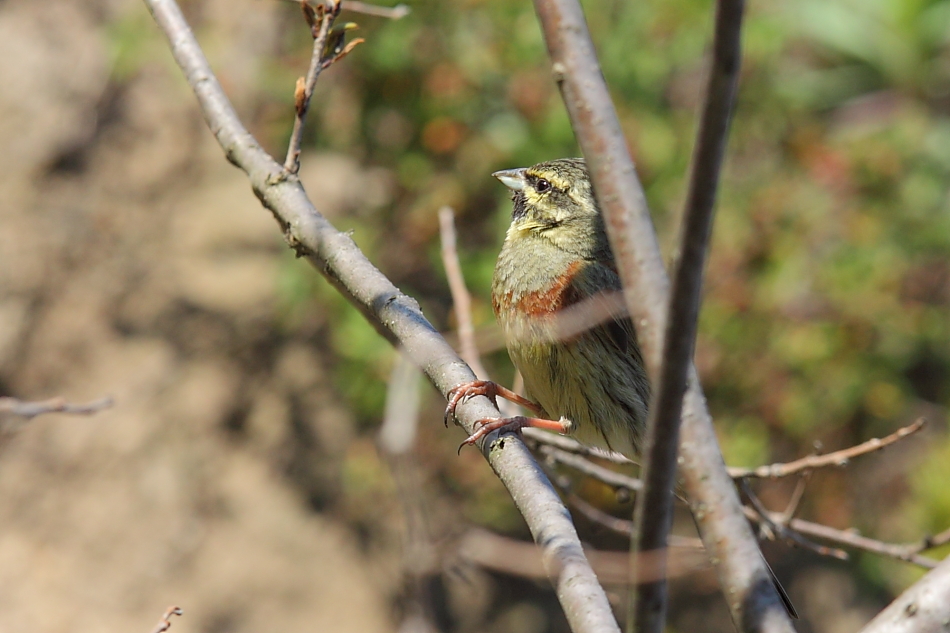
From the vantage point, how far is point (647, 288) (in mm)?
1374

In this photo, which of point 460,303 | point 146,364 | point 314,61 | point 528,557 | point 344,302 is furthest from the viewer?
point 146,364

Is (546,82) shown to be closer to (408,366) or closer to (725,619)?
(408,366)


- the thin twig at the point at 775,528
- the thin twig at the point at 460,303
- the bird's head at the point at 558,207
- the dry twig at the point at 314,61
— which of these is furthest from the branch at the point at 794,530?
the dry twig at the point at 314,61

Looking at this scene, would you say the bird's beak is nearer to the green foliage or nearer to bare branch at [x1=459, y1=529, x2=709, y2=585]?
the green foliage

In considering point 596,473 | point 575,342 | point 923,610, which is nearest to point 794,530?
point 596,473

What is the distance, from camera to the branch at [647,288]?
133 cm

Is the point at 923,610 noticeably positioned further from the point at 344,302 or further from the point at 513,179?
the point at 344,302

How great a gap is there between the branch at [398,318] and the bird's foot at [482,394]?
2 centimetres

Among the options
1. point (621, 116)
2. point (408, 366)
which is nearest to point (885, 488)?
point (621, 116)

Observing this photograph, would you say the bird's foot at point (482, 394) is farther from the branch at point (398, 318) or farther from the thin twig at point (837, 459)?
the thin twig at point (837, 459)

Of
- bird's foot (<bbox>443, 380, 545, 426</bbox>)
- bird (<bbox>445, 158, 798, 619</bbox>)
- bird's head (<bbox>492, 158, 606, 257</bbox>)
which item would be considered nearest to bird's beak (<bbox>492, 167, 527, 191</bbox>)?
bird's head (<bbox>492, 158, 606, 257</bbox>)

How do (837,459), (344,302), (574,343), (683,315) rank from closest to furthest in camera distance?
(683,315) < (837,459) < (574,343) < (344,302)

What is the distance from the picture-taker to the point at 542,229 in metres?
3.52

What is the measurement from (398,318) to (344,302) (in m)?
2.62
